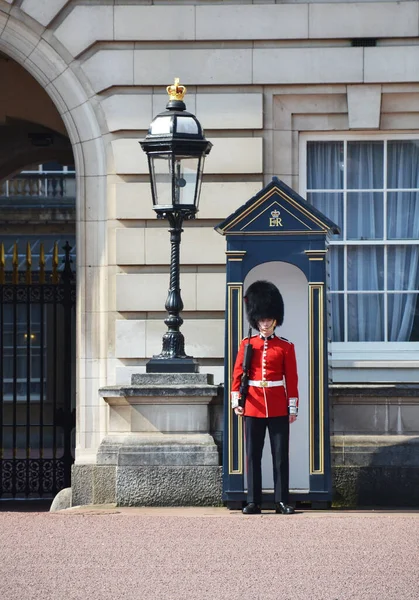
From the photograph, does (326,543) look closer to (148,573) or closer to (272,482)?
(148,573)

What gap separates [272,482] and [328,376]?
2.82 ft

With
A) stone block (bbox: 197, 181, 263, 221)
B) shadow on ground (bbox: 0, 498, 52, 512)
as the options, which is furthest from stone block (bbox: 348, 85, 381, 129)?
shadow on ground (bbox: 0, 498, 52, 512)

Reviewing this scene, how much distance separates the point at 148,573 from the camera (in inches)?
281

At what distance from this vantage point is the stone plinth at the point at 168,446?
996 centimetres

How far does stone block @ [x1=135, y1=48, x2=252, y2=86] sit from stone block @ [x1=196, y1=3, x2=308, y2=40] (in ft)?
0.38

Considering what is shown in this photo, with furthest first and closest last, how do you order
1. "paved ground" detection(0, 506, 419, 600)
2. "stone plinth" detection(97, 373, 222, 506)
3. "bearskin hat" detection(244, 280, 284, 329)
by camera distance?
"stone plinth" detection(97, 373, 222, 506) < "bearskin hat" detection(244, 280, 284, 329) < "paved ground" detection(0, 506, 419, 600)

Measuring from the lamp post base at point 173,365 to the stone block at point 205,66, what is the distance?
2.20 meters

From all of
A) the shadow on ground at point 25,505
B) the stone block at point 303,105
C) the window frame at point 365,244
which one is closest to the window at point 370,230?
the window frame at point 365,244

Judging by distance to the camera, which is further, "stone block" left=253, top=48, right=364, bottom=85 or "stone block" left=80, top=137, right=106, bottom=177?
"stone block" left=80, top=137, right=106, bottom=177

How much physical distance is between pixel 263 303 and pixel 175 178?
1.05m

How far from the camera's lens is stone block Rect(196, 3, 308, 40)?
11.0 m

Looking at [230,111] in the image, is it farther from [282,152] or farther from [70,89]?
[70,89]

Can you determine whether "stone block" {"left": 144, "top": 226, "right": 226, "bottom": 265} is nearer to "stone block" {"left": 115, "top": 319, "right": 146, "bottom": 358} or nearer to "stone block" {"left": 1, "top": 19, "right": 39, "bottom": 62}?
"stone block" {"left": 115, "top": 319, "right": 146, "bottom": 358}

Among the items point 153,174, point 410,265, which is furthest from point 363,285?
point 153,174
